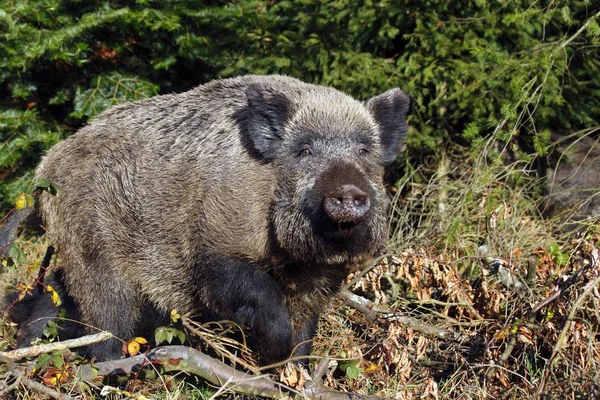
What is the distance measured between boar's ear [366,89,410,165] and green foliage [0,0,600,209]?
148cm

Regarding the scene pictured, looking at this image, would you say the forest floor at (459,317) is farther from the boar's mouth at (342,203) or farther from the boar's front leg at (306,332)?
the boar's mouth at (342,203)

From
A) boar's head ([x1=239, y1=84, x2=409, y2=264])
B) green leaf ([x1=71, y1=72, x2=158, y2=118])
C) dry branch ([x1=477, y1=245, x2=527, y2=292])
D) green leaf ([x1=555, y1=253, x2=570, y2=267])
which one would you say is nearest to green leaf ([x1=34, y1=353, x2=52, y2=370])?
boar's head ([x1=239, y1=84, x2=409, y2=264])

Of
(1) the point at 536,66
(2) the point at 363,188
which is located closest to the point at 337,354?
(2) the point at 363,188

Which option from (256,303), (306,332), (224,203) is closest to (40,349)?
(256,303)

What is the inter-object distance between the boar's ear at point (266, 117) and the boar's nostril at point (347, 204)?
0.79m

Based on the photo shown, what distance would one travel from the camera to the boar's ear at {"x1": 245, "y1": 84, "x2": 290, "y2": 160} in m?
5.32

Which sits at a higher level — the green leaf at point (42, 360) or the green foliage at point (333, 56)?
the green foliage at point (333, 56)

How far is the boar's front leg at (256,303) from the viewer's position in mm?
5074

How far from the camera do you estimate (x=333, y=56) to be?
25.5 ft

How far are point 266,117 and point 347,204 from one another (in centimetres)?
Answer: 103

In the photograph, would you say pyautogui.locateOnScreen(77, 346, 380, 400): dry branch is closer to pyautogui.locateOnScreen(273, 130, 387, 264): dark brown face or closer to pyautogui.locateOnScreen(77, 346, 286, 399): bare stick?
pyautogui.locateOnScreen(77, 346, 286, 399): bare stick

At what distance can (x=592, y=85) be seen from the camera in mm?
7613

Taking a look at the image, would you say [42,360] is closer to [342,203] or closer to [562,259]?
[342,203]

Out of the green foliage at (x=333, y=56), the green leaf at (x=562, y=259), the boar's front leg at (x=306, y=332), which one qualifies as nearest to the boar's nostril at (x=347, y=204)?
the boar's front leg at (x=306, y=332)
